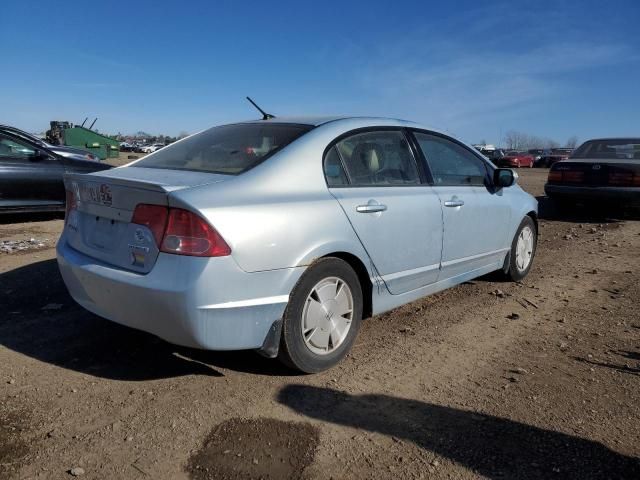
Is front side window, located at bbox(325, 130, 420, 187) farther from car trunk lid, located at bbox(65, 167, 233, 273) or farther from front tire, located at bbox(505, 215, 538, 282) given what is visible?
front tire, located at bbox(505, 215, 538, 282)

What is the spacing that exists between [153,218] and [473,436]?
192 centimetres

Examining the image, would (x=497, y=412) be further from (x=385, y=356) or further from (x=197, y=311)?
(x=197, y=311)

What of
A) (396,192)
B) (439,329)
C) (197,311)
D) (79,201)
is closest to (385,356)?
(439,329)

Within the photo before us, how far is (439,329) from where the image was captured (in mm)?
4070

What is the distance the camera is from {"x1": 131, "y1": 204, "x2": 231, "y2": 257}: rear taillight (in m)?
2.66

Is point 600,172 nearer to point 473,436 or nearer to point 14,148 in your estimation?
point 473,436

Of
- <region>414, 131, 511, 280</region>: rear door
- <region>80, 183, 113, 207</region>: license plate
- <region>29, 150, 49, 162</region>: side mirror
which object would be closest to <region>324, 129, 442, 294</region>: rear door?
<region>414, 131, 511, 280</region>: rear door

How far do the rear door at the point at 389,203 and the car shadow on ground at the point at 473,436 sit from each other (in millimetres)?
955

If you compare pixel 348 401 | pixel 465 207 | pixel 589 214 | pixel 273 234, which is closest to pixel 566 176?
pixel 589 214

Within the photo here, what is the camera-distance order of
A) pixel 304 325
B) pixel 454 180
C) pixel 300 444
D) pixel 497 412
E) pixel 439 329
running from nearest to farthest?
pixel 300 444
pixel 497 412
pixel 304 325
pixel 439 329
pixel 454 180

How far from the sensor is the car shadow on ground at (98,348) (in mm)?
3297

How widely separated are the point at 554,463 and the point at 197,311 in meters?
1.79

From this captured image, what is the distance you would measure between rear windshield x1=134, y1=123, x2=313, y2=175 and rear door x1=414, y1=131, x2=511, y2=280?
1.22 m

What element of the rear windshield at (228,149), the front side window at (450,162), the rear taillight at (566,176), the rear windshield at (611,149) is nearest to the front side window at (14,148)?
the rear windshield at (228,149)
